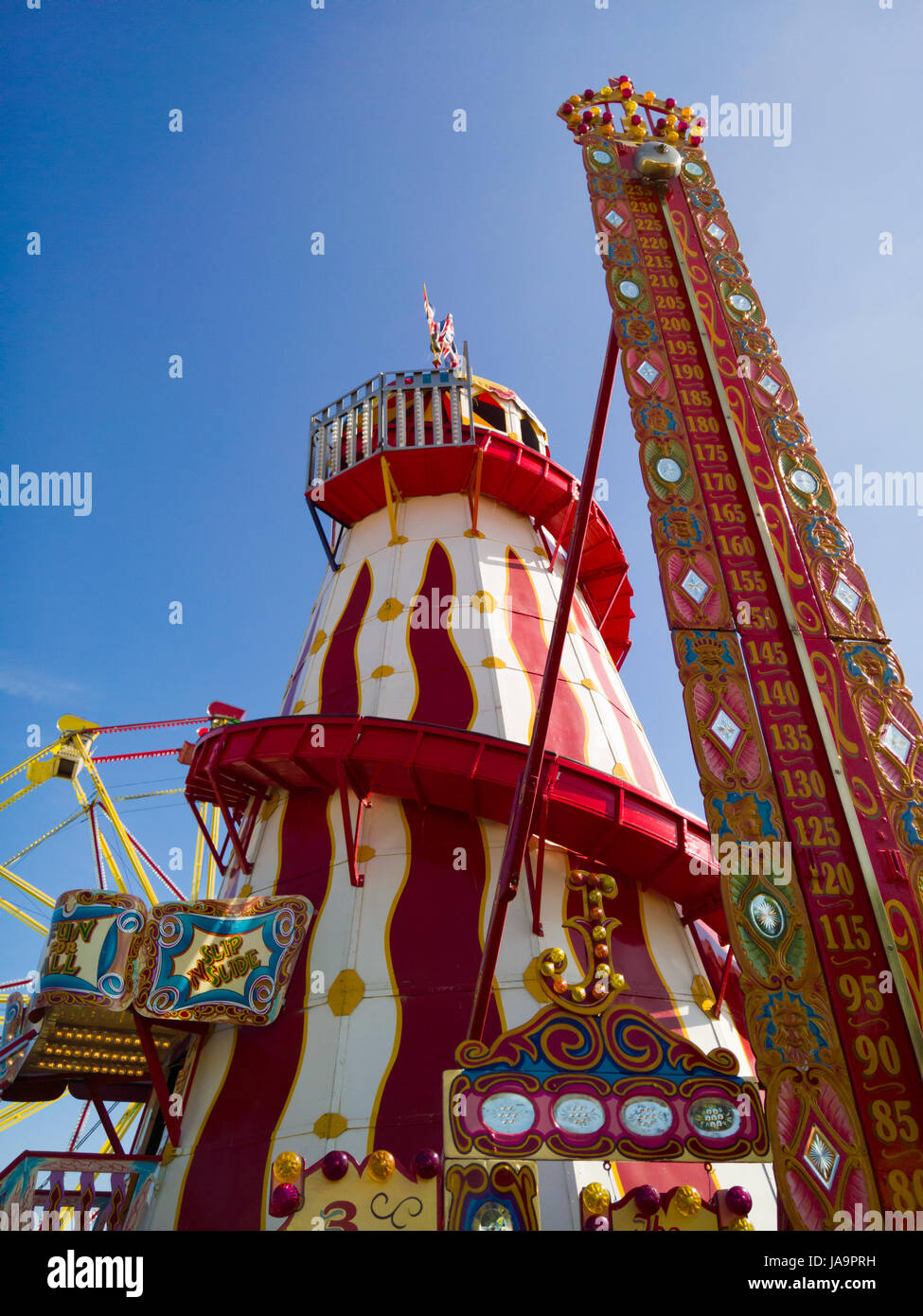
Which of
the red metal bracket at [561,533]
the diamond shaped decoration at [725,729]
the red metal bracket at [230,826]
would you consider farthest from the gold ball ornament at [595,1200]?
the red metal bracket at [561,533]

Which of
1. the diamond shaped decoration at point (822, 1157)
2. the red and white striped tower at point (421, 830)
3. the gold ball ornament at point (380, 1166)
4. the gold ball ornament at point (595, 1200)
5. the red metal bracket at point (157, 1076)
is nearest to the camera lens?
the diamond shaped decoration at point (822, 1157)

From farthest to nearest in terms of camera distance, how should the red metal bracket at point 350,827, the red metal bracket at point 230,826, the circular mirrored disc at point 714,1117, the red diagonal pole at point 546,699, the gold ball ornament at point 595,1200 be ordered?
1. the red metal bracket at point 230,826
2. the red metal bracket at point 350,827
3. the gold ball ornament at point 595,1200
4. the red diagonal pole at point 546,699
5. the circular mirrored disc at point 714,1117

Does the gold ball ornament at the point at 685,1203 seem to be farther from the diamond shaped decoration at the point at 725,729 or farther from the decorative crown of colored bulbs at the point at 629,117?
the decorative crown of colored bulbs at the point at 629,117

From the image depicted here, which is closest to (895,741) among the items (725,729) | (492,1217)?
(725,729)

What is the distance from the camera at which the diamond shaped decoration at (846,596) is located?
6.41m

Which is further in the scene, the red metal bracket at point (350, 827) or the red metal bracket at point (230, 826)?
the red metal bracket at point (230, 826)

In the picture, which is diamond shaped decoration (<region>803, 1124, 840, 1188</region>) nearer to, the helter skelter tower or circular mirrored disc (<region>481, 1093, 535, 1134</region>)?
the helter skelter tower

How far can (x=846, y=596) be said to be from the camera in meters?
6.46

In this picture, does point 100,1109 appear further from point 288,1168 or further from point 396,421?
point 396,421

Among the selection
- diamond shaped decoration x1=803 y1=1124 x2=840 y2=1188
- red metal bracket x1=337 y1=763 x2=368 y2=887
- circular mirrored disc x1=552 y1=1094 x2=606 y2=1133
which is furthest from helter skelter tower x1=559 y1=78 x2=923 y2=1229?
red metal bracket x1=337 y1=763 x2=368 y2=887

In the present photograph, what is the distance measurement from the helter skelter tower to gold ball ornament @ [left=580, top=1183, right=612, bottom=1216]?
4963 mm

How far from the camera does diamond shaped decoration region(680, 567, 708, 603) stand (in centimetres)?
634

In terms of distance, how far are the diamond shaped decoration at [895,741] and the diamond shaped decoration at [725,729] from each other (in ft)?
3.10
